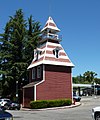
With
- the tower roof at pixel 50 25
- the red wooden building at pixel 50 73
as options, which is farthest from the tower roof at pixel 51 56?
the tower roof at pixel 50 25

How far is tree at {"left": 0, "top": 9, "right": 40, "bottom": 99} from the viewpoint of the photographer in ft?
173

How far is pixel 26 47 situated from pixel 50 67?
1438cm

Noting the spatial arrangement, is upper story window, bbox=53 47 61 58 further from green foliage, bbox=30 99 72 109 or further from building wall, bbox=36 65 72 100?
green foliage, bbox=30 99 72 109

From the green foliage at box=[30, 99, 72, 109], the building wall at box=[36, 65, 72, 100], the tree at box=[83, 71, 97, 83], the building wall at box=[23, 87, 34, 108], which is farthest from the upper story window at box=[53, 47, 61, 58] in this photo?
the tree at box=[83, 71, 97, 83]

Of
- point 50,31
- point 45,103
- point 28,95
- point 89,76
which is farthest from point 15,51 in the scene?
point 89,76

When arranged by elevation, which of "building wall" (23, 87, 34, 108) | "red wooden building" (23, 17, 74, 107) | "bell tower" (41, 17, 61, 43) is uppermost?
"bell tower" (41, 17, 61, 43)

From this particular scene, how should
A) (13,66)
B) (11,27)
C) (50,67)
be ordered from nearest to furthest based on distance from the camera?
(50,67) < (13,66) < (11,27)

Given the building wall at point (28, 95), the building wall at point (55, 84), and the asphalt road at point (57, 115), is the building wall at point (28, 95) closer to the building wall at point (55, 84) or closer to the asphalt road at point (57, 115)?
the building wall at point (55, 84)

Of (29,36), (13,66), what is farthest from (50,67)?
(29,36)

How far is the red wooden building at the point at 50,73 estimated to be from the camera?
135 feet

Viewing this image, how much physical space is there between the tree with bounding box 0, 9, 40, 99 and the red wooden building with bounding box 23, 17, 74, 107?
22.5ft

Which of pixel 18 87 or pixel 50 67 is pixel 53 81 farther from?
pixel 18 87

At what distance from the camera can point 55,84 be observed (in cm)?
4197

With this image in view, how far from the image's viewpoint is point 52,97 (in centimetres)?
4131
